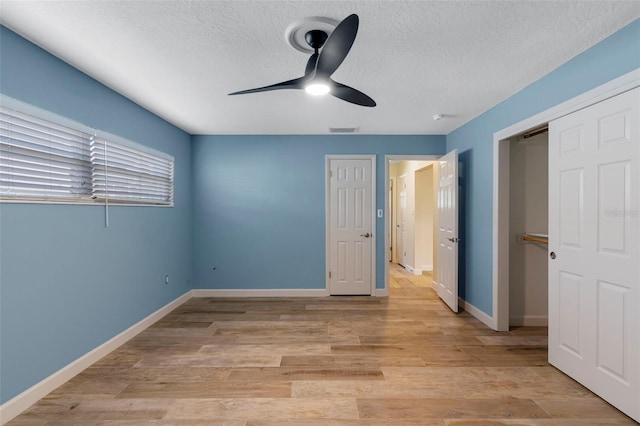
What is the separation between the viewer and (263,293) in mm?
4367

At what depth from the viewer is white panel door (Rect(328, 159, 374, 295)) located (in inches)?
172

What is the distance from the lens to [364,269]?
4395 millimetres

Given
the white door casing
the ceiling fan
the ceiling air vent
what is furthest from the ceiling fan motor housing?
the white door casing

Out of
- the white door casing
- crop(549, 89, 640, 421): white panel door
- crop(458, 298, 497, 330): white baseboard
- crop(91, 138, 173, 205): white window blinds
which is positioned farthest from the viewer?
the white door casing

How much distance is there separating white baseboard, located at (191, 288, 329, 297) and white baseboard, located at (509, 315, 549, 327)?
2420 millimetres

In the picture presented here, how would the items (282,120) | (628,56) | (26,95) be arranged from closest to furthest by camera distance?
1. (628,56)
2. (26,95)
3. (282,120)

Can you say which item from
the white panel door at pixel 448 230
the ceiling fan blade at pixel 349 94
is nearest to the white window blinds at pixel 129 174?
the ceiling fan blade at pixel 349 94

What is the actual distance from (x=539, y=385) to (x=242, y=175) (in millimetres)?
4047

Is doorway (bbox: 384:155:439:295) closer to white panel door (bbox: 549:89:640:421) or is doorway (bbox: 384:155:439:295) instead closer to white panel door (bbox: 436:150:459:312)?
white panel door (bbox: 436:150:459:312)

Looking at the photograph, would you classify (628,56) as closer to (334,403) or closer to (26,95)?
(334,403)

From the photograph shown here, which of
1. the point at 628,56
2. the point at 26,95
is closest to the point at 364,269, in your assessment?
the point at 628,56

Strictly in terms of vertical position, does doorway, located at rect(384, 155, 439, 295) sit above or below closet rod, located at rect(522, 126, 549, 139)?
below

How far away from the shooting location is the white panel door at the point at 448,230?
3.58 m

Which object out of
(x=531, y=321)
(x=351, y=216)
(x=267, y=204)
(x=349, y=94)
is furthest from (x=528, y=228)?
(x=267, y=204)
